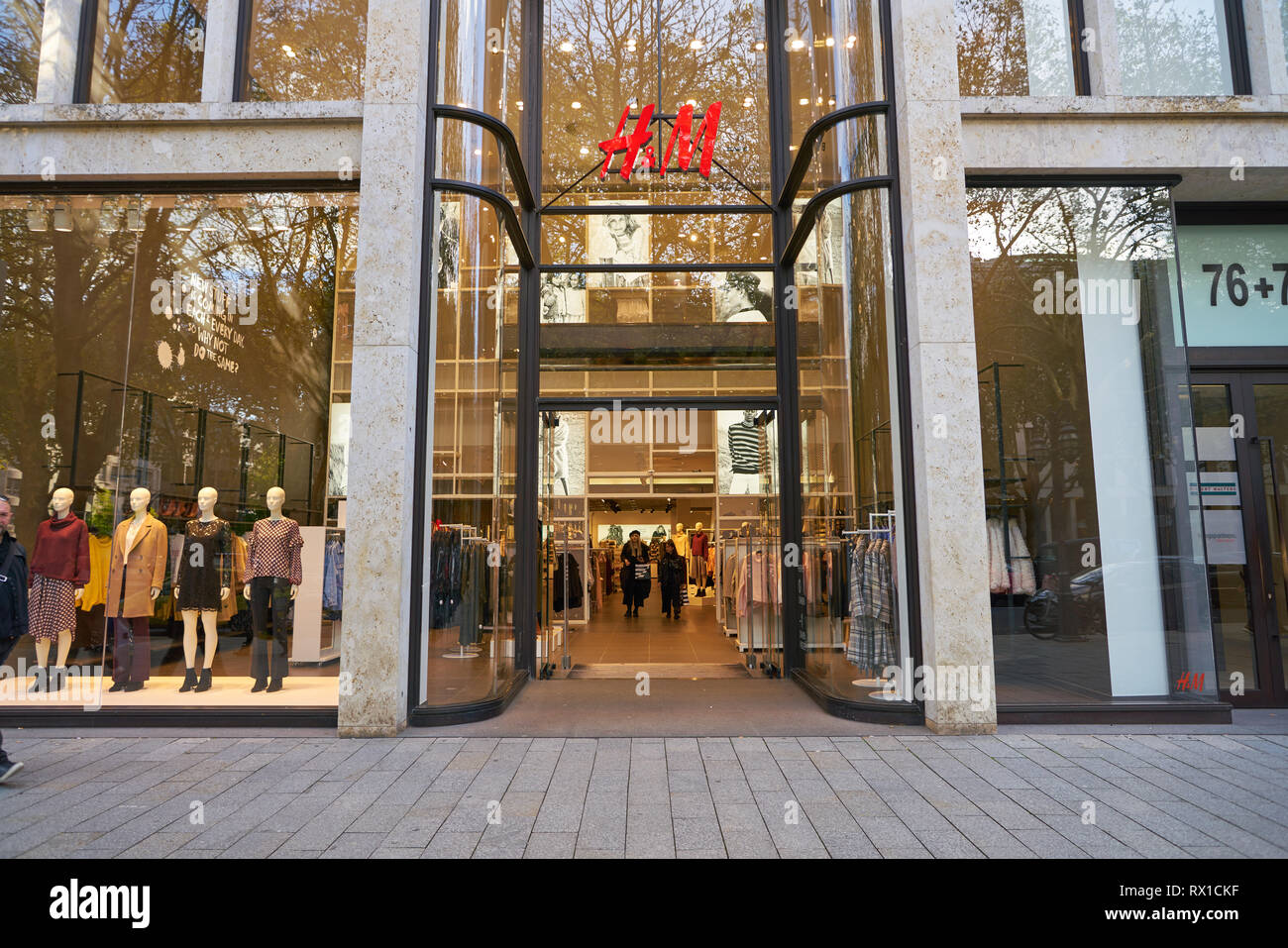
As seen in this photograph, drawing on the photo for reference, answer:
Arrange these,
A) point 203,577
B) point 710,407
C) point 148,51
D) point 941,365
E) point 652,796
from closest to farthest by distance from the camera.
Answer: point 652,796
point 941,365
point 203,577
point 148,51
point 710,407

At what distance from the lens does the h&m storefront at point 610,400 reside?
5.53m

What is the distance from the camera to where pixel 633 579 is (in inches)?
578

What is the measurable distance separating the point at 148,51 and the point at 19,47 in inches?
43.8

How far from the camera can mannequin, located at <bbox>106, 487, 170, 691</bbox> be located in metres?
5.93

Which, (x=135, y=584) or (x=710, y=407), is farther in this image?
(x=710, y=407)

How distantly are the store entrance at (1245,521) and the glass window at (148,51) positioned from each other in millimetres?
9405

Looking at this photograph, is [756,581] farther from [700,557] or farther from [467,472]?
[700,557]

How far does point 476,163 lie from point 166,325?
3.45 m

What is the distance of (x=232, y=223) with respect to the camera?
685cm

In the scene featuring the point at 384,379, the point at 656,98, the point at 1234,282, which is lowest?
the point at 384,379

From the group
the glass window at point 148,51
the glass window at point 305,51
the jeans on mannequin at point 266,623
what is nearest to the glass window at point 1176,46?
the glass window at point 305,51

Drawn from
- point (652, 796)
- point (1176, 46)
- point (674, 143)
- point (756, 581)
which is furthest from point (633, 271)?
point (652, 796)

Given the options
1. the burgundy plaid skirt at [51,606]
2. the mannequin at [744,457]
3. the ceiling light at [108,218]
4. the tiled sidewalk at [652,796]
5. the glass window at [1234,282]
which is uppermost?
the ceiling light at [108,218]

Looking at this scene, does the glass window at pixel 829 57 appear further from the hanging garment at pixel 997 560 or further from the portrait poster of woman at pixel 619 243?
the hanging garment at pixel 997 560
